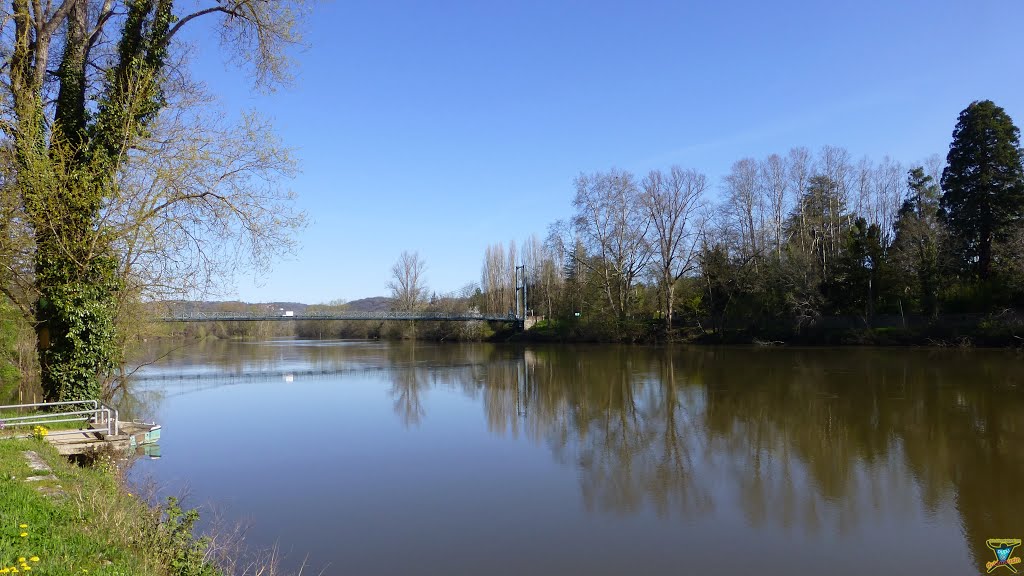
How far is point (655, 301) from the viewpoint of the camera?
49.2 metres

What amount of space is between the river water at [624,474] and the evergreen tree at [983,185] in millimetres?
13767

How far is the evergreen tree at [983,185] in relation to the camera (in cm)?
3062

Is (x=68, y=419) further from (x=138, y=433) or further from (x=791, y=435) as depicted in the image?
(x=791, y=435)

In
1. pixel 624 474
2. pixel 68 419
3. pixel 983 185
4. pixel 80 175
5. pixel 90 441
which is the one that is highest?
pixel 983 185

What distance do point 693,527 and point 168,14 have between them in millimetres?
12017

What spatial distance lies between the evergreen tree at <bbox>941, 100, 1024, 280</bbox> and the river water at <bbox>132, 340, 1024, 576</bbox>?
45.2 feet

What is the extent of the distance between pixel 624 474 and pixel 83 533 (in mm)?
7224

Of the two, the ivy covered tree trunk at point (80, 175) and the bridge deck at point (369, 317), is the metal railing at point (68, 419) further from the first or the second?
the bridge deck at point (369, 317)

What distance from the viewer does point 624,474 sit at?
32.0 feet

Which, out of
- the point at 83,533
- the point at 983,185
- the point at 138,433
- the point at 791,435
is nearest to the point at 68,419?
the point at 138,433

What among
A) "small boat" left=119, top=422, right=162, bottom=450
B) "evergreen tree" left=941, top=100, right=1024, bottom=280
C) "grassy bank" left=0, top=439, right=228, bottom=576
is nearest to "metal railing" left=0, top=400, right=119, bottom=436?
"small boat" left=119, top=422, right=162, bottom=450

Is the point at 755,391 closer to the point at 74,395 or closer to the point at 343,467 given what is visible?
the point at 343,467

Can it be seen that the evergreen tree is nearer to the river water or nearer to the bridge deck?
the river water

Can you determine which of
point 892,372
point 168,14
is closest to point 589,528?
point 168,14
